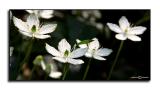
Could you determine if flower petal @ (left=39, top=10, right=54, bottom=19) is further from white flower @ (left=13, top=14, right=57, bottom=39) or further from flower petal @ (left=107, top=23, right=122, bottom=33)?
flower petal @ (left=107, top=23, right=122, bottom=33)

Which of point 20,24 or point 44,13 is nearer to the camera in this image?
point 20,24

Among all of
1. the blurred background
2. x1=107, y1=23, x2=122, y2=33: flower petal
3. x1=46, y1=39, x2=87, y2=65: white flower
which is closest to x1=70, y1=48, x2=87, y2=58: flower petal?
x1=46, y1=39, x2=87, y2=65: white flower

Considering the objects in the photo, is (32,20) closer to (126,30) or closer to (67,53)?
(67,53)

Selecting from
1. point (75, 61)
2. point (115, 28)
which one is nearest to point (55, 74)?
point (75, 61)
